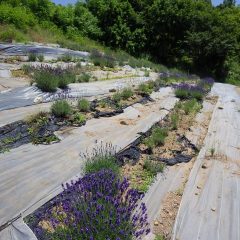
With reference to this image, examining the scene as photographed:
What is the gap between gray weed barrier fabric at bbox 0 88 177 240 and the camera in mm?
3359

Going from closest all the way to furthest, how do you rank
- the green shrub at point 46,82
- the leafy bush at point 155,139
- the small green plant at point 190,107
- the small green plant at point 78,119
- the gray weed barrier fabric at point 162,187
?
1. the gray weed barrier fabric at point 162,187
2. the leafy bush at point 155,139
3. the small green plant at point 78,119
4. the green shrub at point 46,82
5. the small green plant at point 190,107

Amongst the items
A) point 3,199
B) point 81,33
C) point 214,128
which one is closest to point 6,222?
point 3,199

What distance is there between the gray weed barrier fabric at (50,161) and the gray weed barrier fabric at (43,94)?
1196 mm

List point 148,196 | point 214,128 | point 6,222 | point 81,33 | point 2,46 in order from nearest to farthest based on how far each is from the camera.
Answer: point 6,222
point 148,196
point 214,128
point 2,46
point 81,33

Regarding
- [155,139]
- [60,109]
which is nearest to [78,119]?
[60,109]

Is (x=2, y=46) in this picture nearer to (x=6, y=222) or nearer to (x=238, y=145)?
(x=238, y=145)

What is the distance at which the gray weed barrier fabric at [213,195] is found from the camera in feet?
10.8

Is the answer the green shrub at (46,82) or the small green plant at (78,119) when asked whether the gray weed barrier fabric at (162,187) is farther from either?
the green shrub at (46,82)

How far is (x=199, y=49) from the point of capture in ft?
70.4

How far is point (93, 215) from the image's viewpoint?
2561 mm

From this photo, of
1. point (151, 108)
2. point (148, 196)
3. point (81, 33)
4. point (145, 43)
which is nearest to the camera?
point (148, 196)

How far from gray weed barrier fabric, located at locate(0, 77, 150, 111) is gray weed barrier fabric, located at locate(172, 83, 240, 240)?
2.68 m

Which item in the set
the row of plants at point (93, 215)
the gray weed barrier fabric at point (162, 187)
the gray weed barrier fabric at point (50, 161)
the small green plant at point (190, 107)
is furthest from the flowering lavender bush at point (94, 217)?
the small green plant at point (190, 107)

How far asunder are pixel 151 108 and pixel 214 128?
1.33 metres
